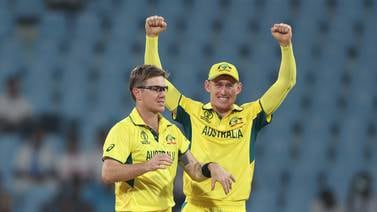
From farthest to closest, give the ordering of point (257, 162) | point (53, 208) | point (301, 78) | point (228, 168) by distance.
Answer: point (301, 78), point (257, 162), point (53, 208), point (228, 168)

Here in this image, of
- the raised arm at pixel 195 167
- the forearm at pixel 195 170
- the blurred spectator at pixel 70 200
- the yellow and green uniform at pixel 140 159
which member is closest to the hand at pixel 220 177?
the raised arm at pixel 195 167

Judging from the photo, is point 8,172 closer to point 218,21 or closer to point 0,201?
point 0,201

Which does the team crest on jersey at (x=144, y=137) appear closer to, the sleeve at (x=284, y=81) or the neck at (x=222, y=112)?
the neck at (x=222, y=112)

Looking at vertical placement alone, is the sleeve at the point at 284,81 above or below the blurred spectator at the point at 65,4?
below

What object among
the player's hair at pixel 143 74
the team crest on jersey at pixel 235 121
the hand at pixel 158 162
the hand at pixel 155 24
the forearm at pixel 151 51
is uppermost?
the hand at pixel 155 24

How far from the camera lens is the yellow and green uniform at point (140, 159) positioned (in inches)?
196

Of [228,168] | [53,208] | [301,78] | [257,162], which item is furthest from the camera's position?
[301,78]

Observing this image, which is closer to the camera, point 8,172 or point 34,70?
point 8,172

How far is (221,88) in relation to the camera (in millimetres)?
5668

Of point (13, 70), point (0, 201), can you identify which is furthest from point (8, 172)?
point (13, 70)

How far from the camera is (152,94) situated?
16.5ft

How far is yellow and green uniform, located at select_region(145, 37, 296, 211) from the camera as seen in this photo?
564 cm

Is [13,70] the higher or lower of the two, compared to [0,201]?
higher

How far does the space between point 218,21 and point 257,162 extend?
189 cm
